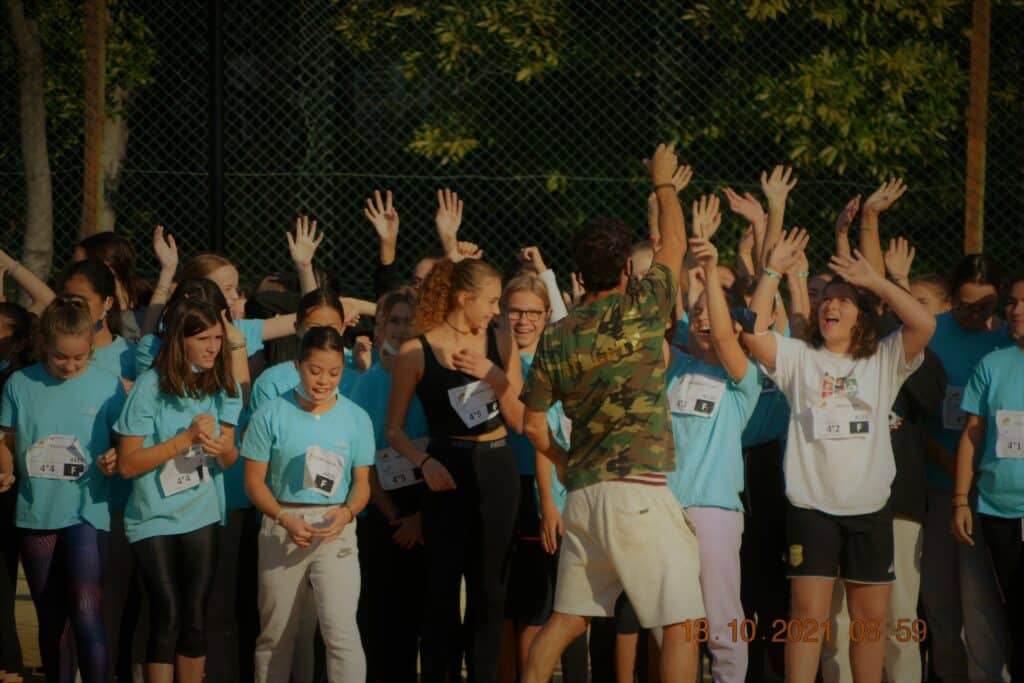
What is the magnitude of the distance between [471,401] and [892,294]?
1.63 meters

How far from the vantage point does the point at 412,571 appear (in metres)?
5.62

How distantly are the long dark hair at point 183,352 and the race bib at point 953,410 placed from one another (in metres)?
3.06

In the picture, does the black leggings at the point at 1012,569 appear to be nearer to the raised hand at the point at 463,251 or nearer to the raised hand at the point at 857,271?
the raised hand at the point at 857,271

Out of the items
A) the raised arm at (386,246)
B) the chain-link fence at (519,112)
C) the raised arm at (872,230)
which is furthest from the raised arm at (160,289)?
the raised arm at (872,230)

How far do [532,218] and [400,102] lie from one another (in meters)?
1.09

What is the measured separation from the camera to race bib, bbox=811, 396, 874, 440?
5340 mm

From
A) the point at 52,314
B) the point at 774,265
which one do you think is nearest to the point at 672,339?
the point at 774,265

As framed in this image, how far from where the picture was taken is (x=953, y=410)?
19.3 ft

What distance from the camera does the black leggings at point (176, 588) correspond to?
514 centimetres

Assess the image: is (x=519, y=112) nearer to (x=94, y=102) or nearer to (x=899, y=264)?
(x=94, y=102)

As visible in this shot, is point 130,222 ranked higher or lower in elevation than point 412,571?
higher

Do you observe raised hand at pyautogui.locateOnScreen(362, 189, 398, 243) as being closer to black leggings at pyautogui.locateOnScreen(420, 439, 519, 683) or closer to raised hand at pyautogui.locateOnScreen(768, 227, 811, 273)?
black leggings at pyautogui.locateOnScreen(420, 439, 519, 683)

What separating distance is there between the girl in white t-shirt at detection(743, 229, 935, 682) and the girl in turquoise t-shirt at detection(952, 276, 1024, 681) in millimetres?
371

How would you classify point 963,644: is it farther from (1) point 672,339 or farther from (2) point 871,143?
(2) point 871,143
